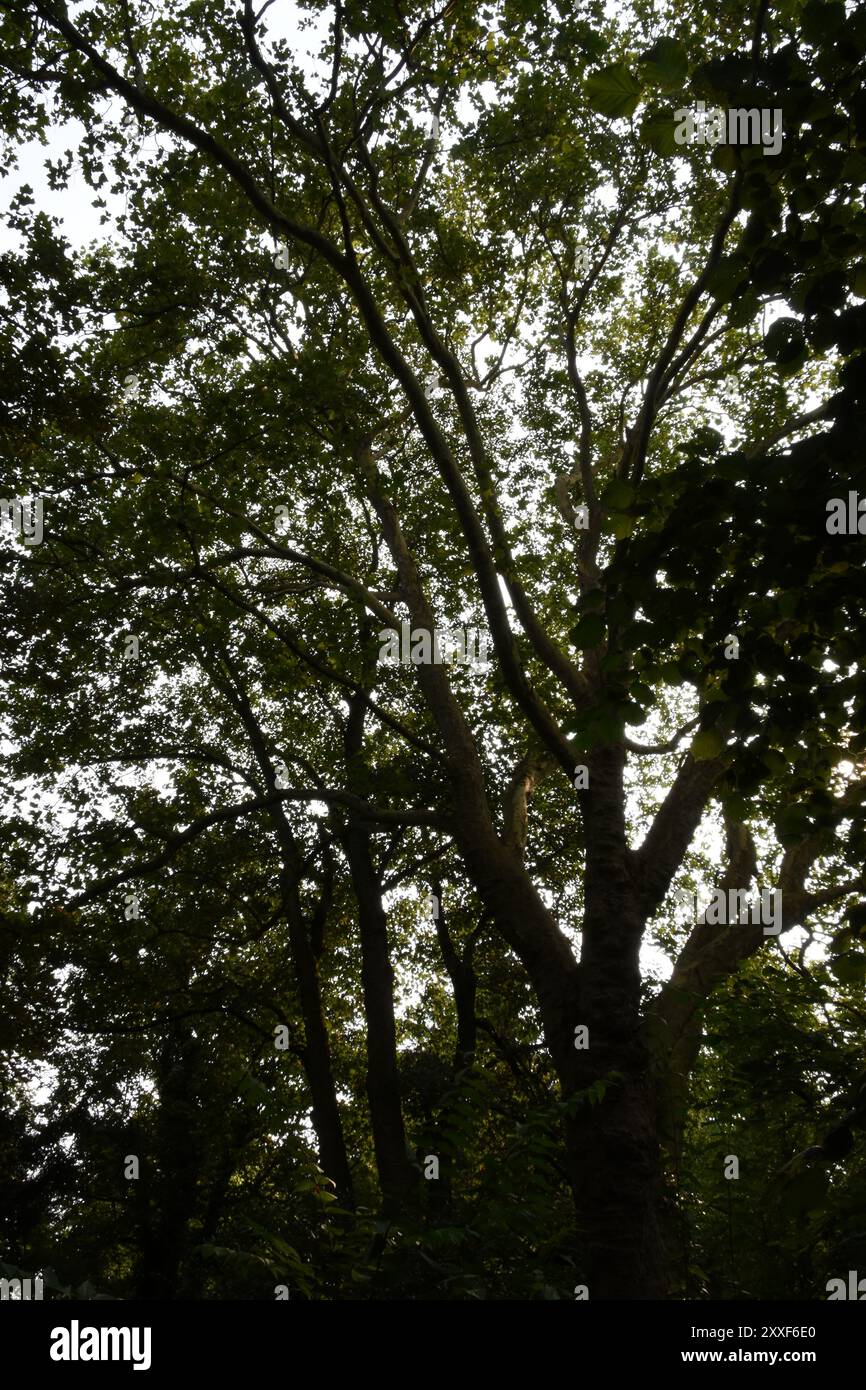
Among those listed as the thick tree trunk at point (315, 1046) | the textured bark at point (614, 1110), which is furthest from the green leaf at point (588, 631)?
the thick tree trunk at point (315, 1046)

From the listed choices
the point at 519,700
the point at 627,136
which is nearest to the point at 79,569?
the point at 519,700

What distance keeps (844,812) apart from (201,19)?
796cm

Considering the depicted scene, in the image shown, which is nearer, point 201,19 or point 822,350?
point 822,350

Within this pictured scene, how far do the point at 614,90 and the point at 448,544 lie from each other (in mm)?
9152

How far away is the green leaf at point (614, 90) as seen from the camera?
279 centimetres

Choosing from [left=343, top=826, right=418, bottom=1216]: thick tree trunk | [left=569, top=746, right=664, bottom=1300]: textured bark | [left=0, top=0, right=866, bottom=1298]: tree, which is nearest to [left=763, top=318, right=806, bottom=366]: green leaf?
[left=0, top=0, right=866, bottom=1298]: tree

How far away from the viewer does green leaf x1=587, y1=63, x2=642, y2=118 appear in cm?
279

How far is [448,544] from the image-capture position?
1198 cm

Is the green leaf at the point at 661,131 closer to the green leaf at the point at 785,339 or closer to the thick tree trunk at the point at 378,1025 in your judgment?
the green leaf at the point at 785,339

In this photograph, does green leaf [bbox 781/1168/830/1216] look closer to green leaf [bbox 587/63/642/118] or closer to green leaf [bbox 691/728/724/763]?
green leaf [bbox 691/728/724/763]

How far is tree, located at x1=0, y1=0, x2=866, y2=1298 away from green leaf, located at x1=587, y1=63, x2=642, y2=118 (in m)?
0.02

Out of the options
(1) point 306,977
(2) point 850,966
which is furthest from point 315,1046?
(2) point 850,966
